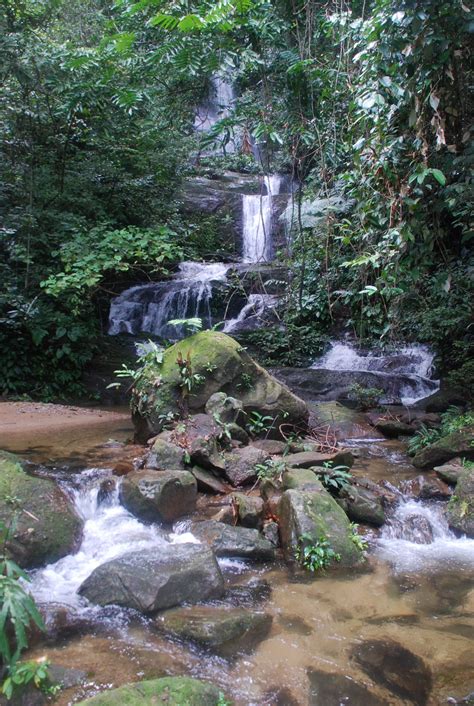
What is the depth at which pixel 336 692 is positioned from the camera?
8.63 ft

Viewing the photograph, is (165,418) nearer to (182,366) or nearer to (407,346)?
(182,366)

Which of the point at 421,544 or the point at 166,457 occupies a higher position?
the point at 166,457

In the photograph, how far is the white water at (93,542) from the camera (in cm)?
352

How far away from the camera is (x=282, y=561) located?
4.15 m

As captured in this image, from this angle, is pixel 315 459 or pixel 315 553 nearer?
pixel 315 553

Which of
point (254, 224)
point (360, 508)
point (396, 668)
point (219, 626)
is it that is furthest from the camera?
point (254, 224)

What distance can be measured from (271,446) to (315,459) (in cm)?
78

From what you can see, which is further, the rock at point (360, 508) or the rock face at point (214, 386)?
the rock face at point (214, 386)

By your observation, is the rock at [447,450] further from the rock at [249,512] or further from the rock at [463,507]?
the rock at [249,512]

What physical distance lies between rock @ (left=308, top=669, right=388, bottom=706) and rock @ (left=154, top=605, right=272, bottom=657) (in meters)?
0.44

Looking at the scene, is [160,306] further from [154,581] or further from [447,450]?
[154,581]

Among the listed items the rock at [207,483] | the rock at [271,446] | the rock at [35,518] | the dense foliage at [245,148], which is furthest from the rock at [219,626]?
the dense foliage at [245,148]

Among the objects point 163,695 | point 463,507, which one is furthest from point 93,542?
point 463,507

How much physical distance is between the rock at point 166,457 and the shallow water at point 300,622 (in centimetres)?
61
